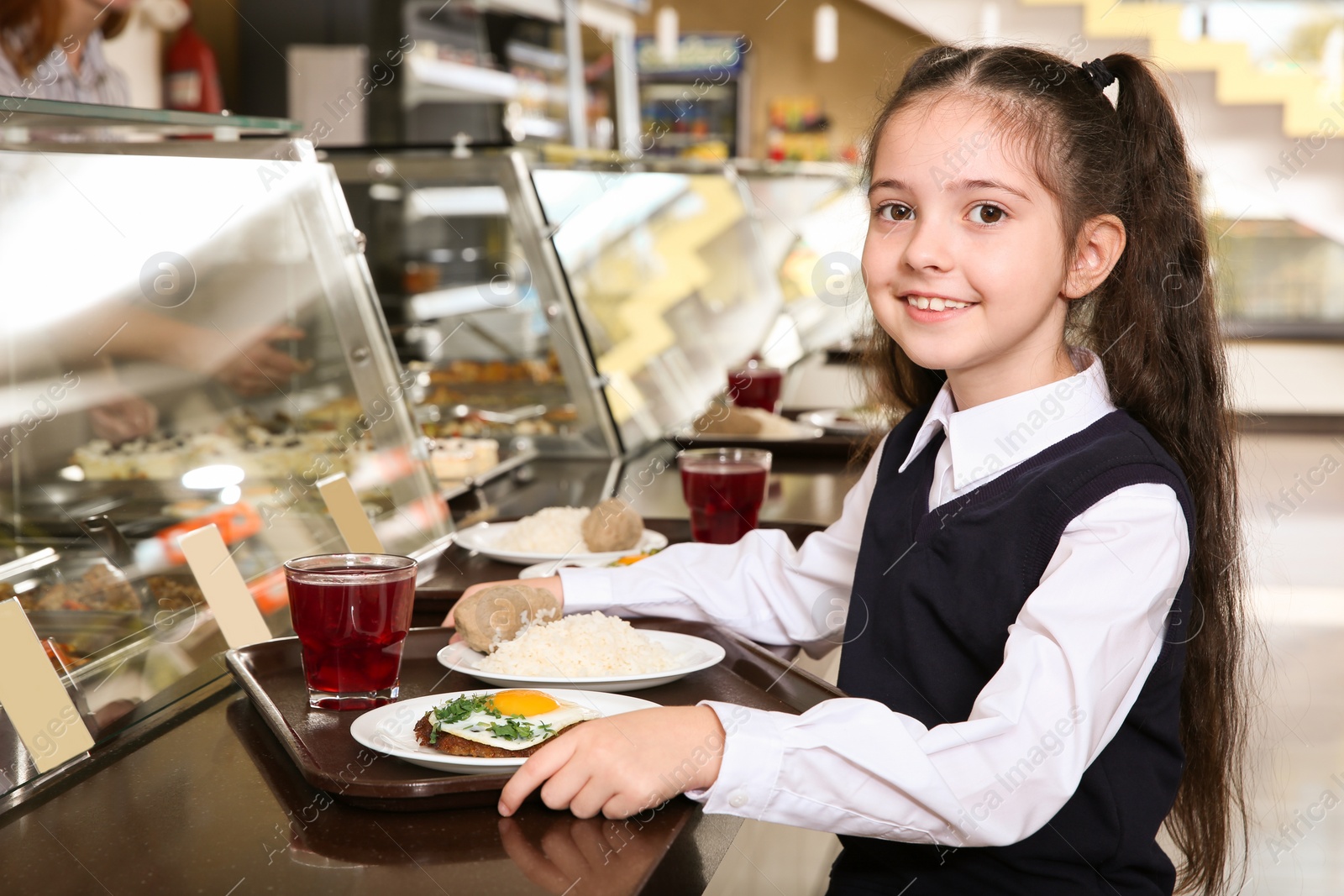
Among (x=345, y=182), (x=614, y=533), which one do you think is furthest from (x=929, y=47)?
(x=345, y=182)

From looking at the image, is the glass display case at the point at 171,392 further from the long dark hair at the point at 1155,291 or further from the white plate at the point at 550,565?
the long dark hair at the point at 1155,291

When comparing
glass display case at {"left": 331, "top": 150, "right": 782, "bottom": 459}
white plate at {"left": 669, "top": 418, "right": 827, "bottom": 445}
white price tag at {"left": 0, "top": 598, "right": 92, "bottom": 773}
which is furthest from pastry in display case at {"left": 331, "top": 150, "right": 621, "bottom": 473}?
white price tag at {"left": 0, "top": 598, "right": 92, "bottom": 773}

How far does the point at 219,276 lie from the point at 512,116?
3.32 meters

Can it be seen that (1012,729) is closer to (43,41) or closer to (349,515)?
(349,515)

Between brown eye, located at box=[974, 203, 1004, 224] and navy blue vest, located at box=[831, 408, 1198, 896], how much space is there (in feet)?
0.78

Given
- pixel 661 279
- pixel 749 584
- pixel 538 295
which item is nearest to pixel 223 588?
pixel 749 584

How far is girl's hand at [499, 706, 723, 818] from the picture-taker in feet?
3.00

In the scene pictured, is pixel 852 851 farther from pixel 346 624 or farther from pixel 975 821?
pixel 346 624

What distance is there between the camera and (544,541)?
1743 mm

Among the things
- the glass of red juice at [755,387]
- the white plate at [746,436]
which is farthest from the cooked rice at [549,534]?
the glass of red juice at [755,387]

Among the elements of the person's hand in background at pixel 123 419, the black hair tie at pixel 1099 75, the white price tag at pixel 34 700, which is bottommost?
the white price tag at pixel 34 700

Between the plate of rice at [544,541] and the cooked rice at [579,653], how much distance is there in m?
0.42

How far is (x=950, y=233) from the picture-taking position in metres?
1.17

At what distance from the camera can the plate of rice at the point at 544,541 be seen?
5.61ft
